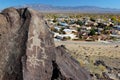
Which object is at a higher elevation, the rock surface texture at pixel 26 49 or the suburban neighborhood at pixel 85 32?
the rock surface texture at pixel 26 49

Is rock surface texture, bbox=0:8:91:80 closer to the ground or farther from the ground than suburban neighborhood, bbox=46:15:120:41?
farther from the ground

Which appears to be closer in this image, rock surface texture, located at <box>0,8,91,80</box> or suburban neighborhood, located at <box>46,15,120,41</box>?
rock surface texture, located at <box>0,8,91,80</box>

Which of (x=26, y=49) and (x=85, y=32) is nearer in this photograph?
(x=26, y=49)

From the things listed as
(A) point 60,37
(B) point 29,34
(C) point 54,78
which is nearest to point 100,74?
(C) point 54,78

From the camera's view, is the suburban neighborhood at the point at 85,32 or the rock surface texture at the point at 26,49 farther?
the suburban neighborhood at the point at 85,32

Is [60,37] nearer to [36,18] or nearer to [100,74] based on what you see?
[100,74]

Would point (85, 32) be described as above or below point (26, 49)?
below

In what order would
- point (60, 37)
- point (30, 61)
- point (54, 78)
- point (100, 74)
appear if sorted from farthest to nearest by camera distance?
point (60, 37), point (100, 74), point (54, 78), point (30, 61)

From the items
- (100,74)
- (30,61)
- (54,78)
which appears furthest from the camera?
(100,74)
